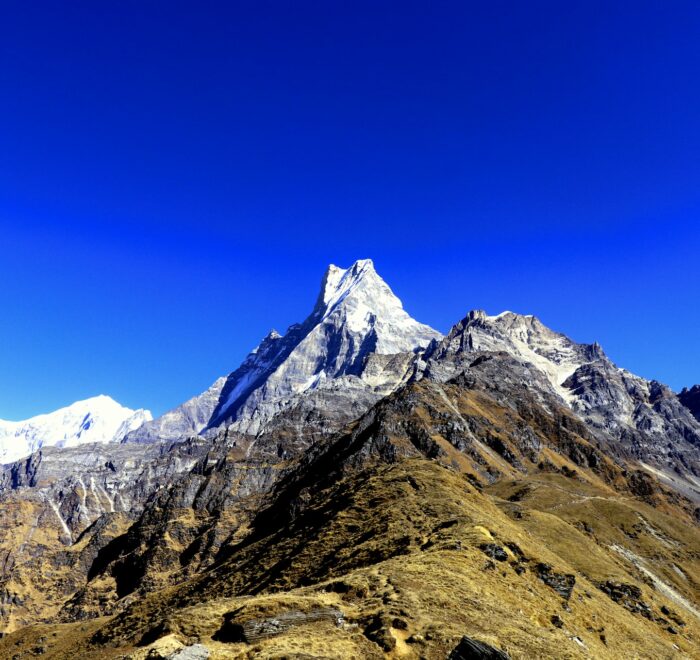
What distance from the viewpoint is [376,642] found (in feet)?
96.9

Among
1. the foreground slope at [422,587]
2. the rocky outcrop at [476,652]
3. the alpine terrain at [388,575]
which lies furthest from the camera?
the alpine terrain at [388,575]

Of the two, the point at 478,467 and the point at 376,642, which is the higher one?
the point at 478,467

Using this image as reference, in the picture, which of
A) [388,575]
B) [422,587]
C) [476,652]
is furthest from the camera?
[388,575]

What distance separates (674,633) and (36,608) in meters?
150

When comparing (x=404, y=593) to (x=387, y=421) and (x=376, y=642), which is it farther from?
(x=387, y=421)

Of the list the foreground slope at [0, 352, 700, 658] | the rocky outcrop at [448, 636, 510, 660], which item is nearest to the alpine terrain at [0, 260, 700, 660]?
the rocky outcrop at [448, 636, 510, 660]

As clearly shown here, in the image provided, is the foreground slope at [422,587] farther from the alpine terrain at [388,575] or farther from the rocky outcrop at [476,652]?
the rocky outcrop at [476,652]

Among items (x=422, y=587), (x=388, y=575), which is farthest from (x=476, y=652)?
(x=388, y=575)

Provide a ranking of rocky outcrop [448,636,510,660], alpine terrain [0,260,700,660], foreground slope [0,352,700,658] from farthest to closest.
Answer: alpine terrain [0,260,700,660] → foreground slope [0,352,700,658] → rocky outcrop [448,636,510,660]

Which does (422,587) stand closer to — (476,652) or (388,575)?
(388,575)

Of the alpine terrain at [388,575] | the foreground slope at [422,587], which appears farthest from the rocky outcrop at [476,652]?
the foreground slope at [422,587]

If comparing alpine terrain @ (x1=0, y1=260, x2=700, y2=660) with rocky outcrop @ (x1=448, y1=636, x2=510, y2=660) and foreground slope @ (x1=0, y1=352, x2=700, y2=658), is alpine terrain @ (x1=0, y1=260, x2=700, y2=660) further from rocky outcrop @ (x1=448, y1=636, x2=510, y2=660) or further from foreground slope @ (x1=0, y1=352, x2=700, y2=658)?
foreground slope @ (x1=0, y1=352, x2=700, y2=658)

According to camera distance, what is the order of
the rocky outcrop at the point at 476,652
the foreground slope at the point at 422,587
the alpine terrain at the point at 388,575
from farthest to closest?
the alpine terrain at the point at 388,575
the foreground slope at the point at 422,587
the rocky outcrop at the point at 476,652

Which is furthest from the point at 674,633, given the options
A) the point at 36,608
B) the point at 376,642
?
the point at 36,608
